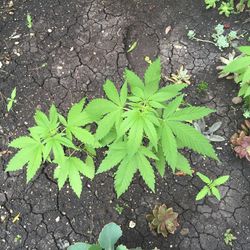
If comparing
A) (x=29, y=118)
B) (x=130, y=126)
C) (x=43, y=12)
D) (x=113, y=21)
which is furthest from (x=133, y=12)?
(x=130, y=126)

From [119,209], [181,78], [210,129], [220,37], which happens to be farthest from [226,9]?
[119,209]

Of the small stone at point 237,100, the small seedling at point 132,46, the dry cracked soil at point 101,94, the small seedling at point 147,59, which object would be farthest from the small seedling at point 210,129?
the small seedling at point 132,46

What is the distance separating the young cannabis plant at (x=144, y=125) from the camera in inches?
103

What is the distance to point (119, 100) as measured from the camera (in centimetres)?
280

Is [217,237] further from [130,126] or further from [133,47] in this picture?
[133,47]

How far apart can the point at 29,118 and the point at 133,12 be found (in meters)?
1.62

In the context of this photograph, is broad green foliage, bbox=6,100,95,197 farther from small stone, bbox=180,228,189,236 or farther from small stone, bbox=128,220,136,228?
small stone, bbox=180,228,189,236

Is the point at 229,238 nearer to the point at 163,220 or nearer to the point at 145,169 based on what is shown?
the point at 163,220

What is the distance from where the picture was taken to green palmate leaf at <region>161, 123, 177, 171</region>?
2676mm

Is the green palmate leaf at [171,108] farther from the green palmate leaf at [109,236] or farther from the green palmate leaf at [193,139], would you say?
the green palmate leaf at [109,236]

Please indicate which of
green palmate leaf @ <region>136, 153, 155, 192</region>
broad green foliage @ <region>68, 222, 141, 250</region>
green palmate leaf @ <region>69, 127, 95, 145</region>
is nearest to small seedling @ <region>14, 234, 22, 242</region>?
broad green foliage @ <region>68, 222, 141, 250</region>

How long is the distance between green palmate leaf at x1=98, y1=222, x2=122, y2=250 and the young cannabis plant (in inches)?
19.6

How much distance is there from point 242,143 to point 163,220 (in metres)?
0.97

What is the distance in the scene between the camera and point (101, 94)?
411 cm
